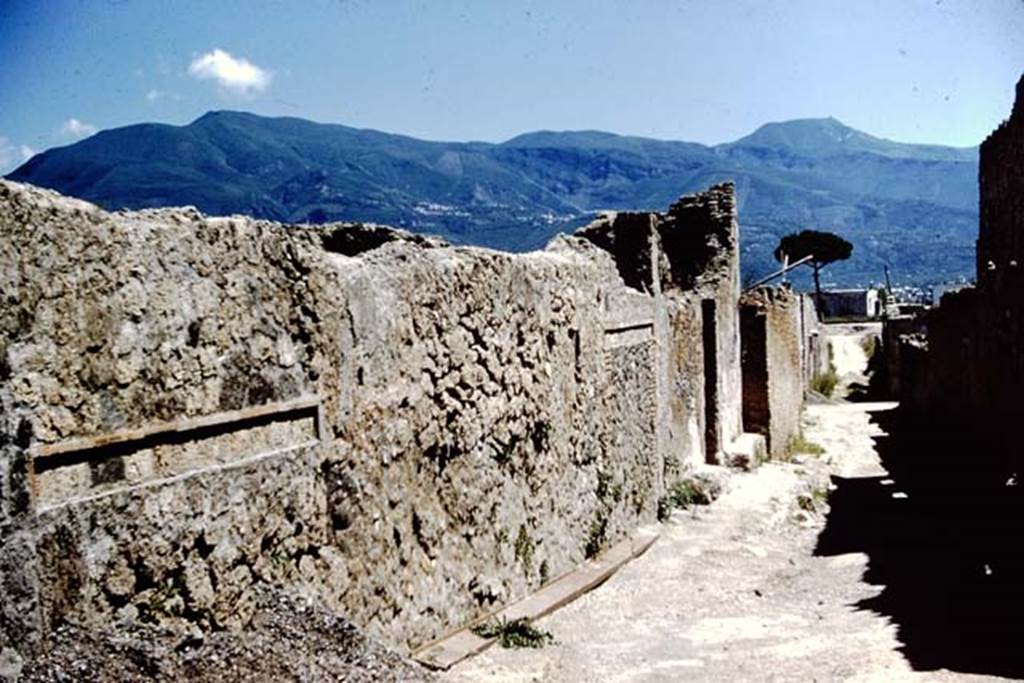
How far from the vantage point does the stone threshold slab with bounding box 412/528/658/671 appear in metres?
6.24

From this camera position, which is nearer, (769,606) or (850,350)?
(769,606)

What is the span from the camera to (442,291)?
6684 millimetres

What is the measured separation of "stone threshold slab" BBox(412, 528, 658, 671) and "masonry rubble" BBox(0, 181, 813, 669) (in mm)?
111

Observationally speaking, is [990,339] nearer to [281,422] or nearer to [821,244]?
[281,422]

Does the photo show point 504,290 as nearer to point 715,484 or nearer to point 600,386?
point 600,386

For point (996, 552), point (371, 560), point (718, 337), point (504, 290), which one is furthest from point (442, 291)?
point (718, 337)

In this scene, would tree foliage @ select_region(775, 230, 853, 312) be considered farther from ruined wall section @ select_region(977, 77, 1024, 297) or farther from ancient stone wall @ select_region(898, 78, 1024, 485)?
ruined wall section @ select_region(977, 77, 1024, 297)

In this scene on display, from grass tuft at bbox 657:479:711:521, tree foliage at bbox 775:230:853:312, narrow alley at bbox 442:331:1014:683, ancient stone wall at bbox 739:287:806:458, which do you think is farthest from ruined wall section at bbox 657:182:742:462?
tree foliage at bbox 775:230:853:312

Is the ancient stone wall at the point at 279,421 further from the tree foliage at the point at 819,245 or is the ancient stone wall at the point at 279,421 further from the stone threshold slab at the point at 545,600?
the tree foliage at the point at 819,245

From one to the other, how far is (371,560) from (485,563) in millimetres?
1516

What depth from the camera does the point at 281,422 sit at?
17.0 feet

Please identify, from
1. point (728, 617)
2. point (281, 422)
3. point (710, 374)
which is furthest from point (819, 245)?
point (281, 422)

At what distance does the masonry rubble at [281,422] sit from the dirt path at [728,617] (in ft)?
1.72

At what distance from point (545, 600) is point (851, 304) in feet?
196
